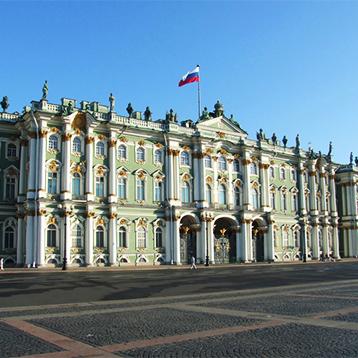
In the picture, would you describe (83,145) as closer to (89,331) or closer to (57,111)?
(57,111)

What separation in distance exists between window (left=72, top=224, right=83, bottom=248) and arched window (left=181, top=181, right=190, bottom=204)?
47.0 feet

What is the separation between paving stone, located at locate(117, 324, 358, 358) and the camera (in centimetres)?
953

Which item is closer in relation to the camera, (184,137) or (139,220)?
(139,220)

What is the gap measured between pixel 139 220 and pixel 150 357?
49.3 m

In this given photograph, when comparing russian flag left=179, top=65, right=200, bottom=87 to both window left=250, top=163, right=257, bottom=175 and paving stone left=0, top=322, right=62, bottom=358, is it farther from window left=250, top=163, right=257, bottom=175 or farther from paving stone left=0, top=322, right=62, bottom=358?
paving stone left=0, top=322, right=62, bottom=358

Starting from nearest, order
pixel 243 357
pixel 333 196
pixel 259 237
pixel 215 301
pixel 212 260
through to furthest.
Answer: pixel 243 357, pixel 215 301, pixel 212 260, pixel 259 237, pixel 333 196

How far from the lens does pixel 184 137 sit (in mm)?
63156

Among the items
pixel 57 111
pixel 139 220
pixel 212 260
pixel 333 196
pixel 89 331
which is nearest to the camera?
pixel 89 331

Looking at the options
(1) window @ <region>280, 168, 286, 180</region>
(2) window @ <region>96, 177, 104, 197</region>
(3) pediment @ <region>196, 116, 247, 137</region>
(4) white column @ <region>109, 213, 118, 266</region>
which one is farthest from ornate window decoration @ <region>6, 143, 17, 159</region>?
(1) window @ <region>280, 168, 286, 180</region>

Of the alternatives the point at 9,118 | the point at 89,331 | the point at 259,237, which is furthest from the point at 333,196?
the point at 89,331

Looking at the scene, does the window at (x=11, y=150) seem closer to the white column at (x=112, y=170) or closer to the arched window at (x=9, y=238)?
the arched window at (x=9, y=238)

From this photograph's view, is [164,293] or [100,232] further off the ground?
[100,232]

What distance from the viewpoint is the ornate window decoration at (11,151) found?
55.2 m

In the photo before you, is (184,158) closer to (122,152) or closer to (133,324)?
(122,152)
